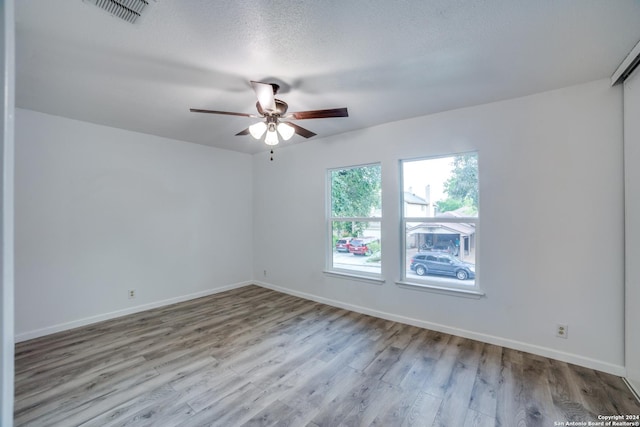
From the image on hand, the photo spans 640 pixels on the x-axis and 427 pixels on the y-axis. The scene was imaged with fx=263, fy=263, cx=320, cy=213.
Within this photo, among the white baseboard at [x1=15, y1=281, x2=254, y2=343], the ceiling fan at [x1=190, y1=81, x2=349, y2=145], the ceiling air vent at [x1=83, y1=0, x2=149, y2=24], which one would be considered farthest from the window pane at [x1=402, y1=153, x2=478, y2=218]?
the white baseboard at [x1=15, y1=281, x2=254, y2=343]

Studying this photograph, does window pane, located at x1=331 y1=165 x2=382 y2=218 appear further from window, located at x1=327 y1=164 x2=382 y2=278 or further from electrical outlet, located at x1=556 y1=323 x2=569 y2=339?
electrical outlet, located at x1=556 y1=323 x2=569 y2=339

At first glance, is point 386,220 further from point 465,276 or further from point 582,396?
point 582,396

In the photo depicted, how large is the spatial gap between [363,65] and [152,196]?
353 cm

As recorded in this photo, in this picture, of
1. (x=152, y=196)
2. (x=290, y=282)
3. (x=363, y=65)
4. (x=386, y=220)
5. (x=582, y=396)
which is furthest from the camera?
(x=290, y=282)

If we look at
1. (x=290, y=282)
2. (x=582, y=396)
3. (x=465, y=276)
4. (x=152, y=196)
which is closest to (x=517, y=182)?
(x=465, y=276)

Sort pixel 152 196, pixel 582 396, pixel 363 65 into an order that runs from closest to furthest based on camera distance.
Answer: pixel 582 396 < pixel 363 65 < pixel 152 196

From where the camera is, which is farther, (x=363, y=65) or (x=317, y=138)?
(x=317, y=138)

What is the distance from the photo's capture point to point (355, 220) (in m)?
3.92

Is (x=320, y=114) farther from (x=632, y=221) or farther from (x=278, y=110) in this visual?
(x=632, y=221)

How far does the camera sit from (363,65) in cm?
214

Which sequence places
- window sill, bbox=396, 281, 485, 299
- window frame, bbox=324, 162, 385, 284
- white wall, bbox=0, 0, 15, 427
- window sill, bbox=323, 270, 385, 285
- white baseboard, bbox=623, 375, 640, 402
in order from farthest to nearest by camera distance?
1. window frame, bbox=324, 162, 385, 284
2. window sill, bbox=323, 270, 385, 285
3. window sill, bbox=396, 281, 485, 299
4. white baseboard, bbox=623, 375, 640, 402
5. white wall, bbox=0, 0, 15, 427

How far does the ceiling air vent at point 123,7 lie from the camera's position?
59.3 inches

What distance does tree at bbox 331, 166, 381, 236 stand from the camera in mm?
3742

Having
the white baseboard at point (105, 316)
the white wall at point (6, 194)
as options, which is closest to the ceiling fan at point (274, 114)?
the white wall at point (6, 194)
